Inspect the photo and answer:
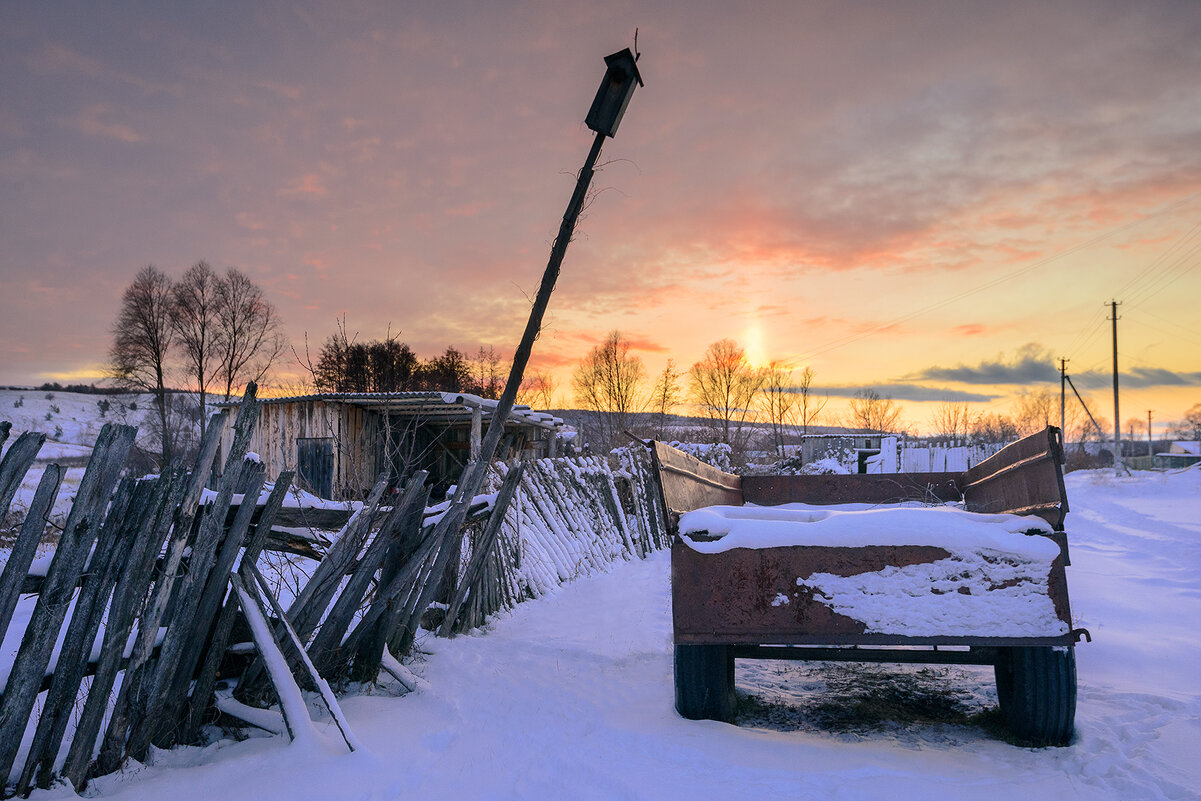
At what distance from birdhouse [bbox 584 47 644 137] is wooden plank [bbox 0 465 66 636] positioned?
3711mm

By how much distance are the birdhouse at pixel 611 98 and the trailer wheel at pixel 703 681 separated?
3.40 m

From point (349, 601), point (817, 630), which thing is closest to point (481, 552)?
point (349, 601)

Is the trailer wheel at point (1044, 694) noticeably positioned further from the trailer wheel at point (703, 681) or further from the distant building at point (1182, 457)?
the distant building at point (1182, 457)

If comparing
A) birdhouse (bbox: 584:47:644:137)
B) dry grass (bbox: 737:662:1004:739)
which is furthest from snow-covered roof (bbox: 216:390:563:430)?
dry grass (bbox: 737:662:1004:739)

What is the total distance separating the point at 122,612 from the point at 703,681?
256cm

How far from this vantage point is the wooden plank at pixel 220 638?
3088 mm

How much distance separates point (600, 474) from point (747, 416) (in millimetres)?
31530

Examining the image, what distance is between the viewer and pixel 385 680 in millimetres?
4078

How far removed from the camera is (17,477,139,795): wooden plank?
103 inches

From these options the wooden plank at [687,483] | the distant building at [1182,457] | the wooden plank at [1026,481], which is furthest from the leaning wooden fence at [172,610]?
the distant building at [1182,457]

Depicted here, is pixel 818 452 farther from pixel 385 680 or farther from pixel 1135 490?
pixel 385 680

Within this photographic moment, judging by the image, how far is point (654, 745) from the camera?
3.23m

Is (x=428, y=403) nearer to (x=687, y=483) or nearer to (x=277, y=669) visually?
(x=687, y=483)

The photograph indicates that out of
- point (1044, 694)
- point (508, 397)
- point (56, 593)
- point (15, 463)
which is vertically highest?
point (508, 397)
